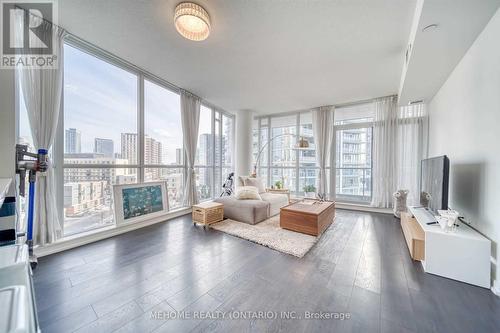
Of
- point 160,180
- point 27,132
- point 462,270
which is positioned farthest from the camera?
point 160,180

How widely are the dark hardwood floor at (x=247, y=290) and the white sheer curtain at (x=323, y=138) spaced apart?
2.69 m

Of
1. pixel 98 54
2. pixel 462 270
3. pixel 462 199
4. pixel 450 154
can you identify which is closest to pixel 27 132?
pixel 98 54

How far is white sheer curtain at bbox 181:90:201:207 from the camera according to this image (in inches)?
171

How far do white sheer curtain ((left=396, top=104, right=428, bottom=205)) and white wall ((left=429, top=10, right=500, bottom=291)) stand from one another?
1.44 meters

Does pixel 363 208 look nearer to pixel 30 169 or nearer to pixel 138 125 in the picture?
pixel 138 125

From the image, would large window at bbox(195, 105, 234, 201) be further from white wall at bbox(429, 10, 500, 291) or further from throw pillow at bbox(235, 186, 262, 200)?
white wall at bbox(429, 10, 500, 291)

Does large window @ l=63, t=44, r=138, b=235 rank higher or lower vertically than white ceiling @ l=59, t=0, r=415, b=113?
lower

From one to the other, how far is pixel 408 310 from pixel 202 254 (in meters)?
2.07

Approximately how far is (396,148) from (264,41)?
3.98 m

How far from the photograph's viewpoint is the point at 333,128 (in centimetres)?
527

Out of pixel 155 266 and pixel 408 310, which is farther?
pixel 155 266

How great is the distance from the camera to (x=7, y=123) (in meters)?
1.93

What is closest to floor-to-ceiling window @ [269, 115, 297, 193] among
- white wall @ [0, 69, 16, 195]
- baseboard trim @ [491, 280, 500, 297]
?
baseboard trim @ [491, 280, 500, 297]

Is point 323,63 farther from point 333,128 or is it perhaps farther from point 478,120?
point 333,128
